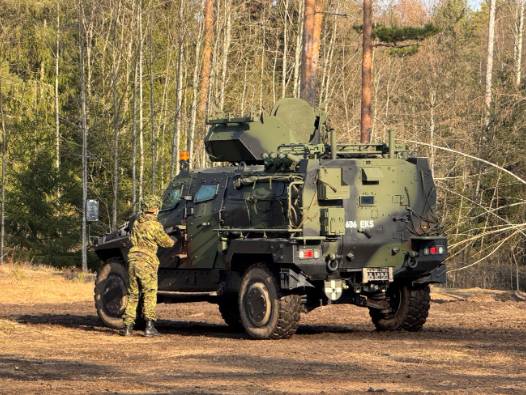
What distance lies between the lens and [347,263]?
53.0 ft

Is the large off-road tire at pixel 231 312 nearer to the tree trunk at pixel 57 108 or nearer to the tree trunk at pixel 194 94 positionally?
the tree trunk at pixel 194 94

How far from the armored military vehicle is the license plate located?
0.01m

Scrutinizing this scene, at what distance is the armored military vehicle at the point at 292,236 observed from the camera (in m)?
15.8

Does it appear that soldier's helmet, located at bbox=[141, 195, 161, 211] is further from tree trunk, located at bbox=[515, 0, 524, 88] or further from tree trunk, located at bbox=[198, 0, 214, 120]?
tree trunk, located at bbox=[515, 0, 524, 88]

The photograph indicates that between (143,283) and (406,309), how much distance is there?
3.59 m

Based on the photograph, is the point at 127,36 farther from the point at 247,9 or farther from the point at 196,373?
the point at 196,373

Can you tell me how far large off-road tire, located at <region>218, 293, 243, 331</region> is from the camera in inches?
705

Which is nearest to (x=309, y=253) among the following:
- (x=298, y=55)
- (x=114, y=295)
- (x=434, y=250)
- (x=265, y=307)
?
(x=265, y=307)

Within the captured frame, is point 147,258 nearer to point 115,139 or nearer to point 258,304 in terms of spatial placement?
point 258,304

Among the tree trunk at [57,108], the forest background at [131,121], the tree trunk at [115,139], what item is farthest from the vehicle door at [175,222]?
the tree trunk at [57,108]

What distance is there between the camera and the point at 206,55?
39.1 m

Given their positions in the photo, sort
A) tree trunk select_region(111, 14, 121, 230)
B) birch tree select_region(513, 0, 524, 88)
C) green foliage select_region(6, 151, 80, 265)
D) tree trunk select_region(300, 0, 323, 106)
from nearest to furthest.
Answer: tree trunk select_region(300, 0, 323, 106) < tree trunk select_region(111, 14, 121, 230) < green foliage select_region(6, 151, 80, 265) < birch tree select_region(513, 0, 524, 88)


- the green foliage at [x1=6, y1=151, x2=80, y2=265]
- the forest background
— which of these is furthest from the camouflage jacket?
the green foliage at [x1=6, y1=151, x2=80, y2=265]

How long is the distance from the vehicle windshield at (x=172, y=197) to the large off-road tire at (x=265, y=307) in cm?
194
